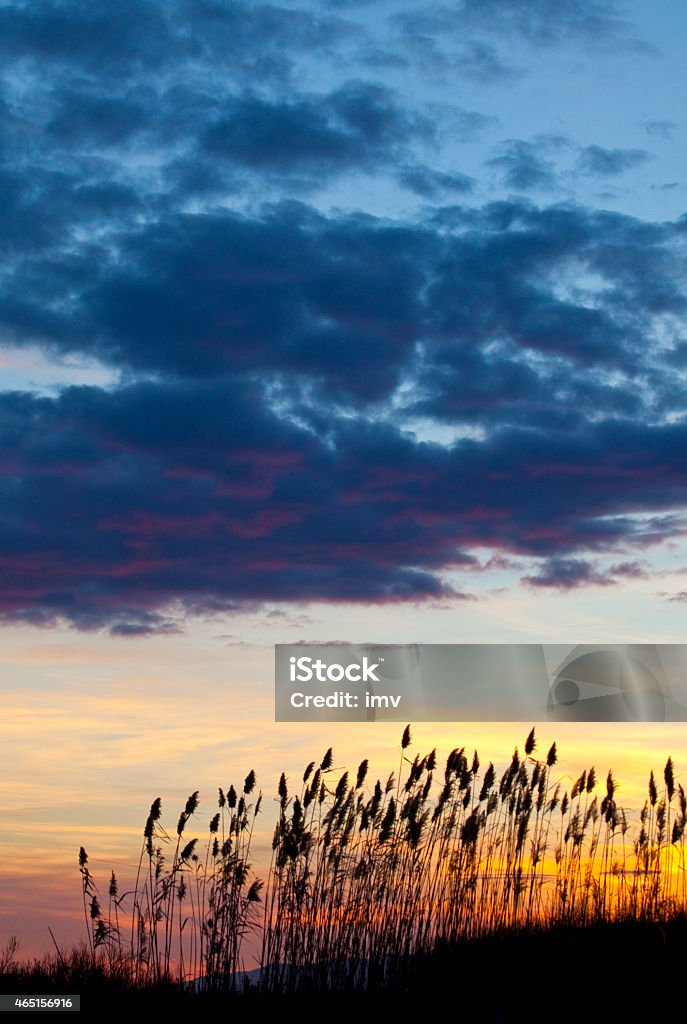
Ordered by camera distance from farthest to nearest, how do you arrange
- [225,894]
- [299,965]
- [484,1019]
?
[225,894]
[299,965]
[484,1019]

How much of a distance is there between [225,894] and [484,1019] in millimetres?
3212

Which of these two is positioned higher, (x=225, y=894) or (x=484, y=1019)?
(x=225, y=894)

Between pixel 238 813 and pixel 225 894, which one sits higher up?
pixel 238 813

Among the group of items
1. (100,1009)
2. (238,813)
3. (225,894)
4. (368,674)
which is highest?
(368,674)

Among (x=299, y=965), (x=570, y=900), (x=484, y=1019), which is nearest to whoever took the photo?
(x=484, y=1019)

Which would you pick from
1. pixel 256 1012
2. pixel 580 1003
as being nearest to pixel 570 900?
pixel 580 1003

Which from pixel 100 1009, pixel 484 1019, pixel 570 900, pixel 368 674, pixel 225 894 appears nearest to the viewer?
pixel 484 1019

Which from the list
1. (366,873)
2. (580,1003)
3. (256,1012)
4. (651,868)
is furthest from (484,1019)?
(651,868)

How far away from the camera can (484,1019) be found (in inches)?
355

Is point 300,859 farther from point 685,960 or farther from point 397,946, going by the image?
point 685,960

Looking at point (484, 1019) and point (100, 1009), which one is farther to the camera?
point (100, 1009)

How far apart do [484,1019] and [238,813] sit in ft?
11.7

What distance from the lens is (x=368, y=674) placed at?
48.7 ft

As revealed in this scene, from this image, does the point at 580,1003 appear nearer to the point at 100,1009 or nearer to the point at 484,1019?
the point at 484,1019
